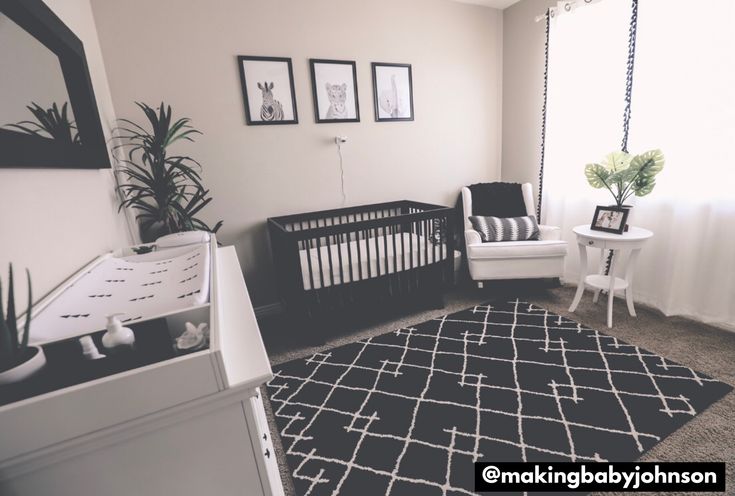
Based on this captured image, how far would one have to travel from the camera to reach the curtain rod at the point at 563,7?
2.73m

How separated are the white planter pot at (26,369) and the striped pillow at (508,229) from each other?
291 centimetres

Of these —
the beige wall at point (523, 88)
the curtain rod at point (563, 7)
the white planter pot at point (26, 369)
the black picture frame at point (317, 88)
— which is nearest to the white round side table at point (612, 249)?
the beige wall at point (523, 88)

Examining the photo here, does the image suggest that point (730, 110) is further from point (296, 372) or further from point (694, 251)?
point (296, 372)

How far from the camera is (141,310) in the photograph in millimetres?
933

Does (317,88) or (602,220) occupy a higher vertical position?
(317,88)

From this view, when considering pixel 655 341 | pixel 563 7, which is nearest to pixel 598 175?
pixel 655 341

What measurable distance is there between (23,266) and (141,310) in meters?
0.34

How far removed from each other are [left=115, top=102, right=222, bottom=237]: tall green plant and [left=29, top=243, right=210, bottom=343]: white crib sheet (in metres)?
0.78

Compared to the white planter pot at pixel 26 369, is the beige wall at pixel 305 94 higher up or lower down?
higher up

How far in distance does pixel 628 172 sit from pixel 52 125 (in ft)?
9.99

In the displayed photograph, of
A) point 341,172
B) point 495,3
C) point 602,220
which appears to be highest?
point 495,3

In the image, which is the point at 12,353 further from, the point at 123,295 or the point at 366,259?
the point at 366,259

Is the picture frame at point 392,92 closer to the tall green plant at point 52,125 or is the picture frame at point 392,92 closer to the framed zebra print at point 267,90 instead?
the framed zebra print at point 267,90

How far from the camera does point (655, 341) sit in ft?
7.03
